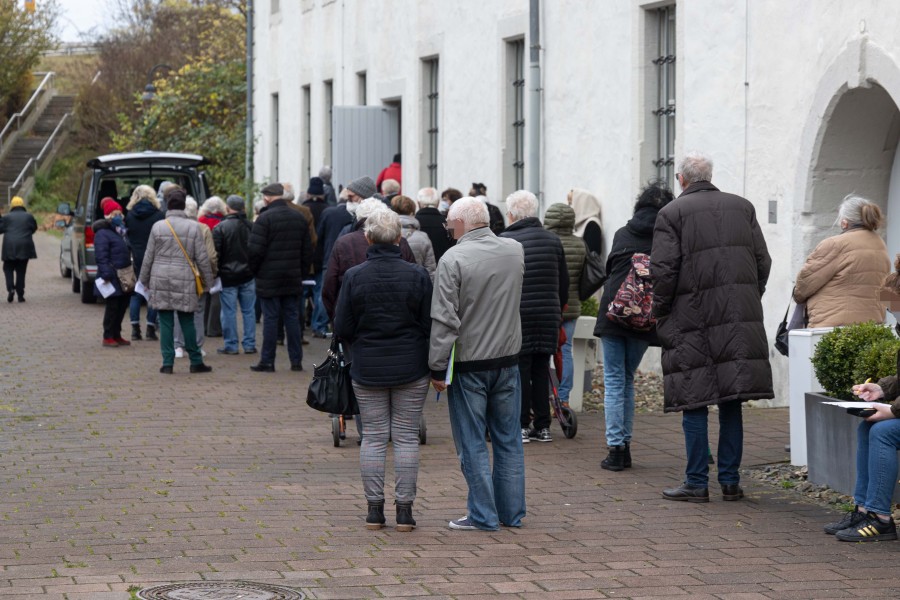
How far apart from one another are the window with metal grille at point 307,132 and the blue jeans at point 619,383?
756 inches

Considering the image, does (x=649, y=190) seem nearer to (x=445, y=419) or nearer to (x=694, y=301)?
(x=694, y=301)

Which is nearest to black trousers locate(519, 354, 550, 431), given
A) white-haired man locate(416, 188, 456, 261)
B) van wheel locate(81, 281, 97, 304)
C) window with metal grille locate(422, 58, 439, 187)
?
white-haired man locate(416, 188, 456, 261)

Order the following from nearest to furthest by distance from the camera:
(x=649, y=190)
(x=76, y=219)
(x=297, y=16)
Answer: (x=649, y=190) < (x=76, y=219) < (x=297, y=16)

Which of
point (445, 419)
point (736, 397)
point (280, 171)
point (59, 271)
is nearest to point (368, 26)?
point (280, 171)

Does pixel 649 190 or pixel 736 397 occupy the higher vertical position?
pixel 649 190

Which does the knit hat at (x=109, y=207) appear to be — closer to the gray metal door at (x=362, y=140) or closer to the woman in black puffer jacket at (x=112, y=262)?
the woman in black puffer jacket at (x=112, y=262)

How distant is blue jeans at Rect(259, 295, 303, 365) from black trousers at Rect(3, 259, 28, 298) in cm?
972

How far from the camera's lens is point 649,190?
951cm

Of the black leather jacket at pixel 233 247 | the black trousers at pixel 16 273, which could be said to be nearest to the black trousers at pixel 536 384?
the black leather jacket at pixel 233 247

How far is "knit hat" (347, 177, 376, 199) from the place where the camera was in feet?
48.3

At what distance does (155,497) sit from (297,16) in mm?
20871

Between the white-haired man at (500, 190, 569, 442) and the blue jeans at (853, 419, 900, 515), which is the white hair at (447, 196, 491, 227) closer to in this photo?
the white-haired man at (500, 190, 569, 442)

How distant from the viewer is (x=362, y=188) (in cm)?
1478

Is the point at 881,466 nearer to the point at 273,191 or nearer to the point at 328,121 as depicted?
the point at 273,191
